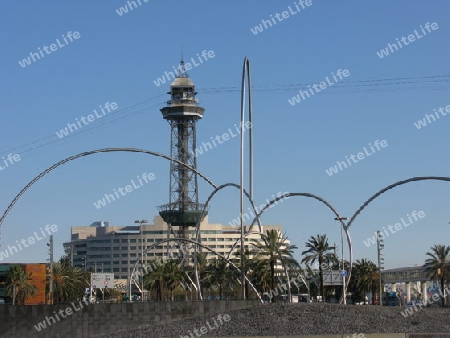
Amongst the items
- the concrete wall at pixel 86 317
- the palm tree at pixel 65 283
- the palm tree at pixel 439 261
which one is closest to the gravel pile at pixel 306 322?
the concrete wall at pixel 86 317

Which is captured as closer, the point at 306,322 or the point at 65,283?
the point at 306,322

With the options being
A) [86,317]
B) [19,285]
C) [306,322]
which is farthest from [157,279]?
[86,317]

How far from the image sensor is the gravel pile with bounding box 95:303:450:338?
180 ft

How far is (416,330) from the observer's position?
56.1m

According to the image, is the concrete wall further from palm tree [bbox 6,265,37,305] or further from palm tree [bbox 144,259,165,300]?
palm tree [bbox 144,259,165,300]

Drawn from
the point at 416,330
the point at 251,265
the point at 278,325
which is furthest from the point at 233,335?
the point at 251,265

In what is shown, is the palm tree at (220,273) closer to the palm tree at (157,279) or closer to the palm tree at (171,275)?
the palm tree at (171,275)

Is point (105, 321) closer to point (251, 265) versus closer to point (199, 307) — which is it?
point (199, 307)

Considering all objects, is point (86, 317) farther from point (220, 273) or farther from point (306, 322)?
point (220, 273)

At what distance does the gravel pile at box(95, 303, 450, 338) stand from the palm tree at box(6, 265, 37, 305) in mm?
63350

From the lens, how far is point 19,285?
115 metres

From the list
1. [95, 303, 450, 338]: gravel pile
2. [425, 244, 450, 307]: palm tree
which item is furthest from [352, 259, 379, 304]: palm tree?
[95, 303, 450, 338]: gravel pile

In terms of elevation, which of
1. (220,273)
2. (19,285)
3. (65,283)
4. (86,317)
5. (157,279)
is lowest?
(86,317)

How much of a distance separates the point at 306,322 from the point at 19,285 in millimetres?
68687
